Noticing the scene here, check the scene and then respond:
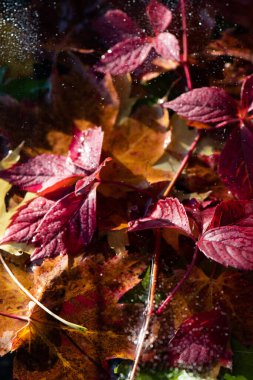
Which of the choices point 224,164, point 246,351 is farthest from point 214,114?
point 246,351

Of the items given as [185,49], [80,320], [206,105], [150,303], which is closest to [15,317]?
[80,320]

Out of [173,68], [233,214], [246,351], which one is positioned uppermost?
[173,68]

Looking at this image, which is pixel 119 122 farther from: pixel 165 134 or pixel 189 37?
pixel 189 37

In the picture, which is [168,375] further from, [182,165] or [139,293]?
[182,165]

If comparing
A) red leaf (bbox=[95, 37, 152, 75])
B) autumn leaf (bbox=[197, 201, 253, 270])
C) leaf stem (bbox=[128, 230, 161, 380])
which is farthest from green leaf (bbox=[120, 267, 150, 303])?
red leaf (bbox=[95, 37, 152, 75])

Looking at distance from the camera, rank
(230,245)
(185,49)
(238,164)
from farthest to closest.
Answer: (185,49) → (238,164) → (230,245)

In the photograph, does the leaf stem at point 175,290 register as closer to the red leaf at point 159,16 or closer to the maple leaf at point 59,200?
the maple leaf at point 59,200
